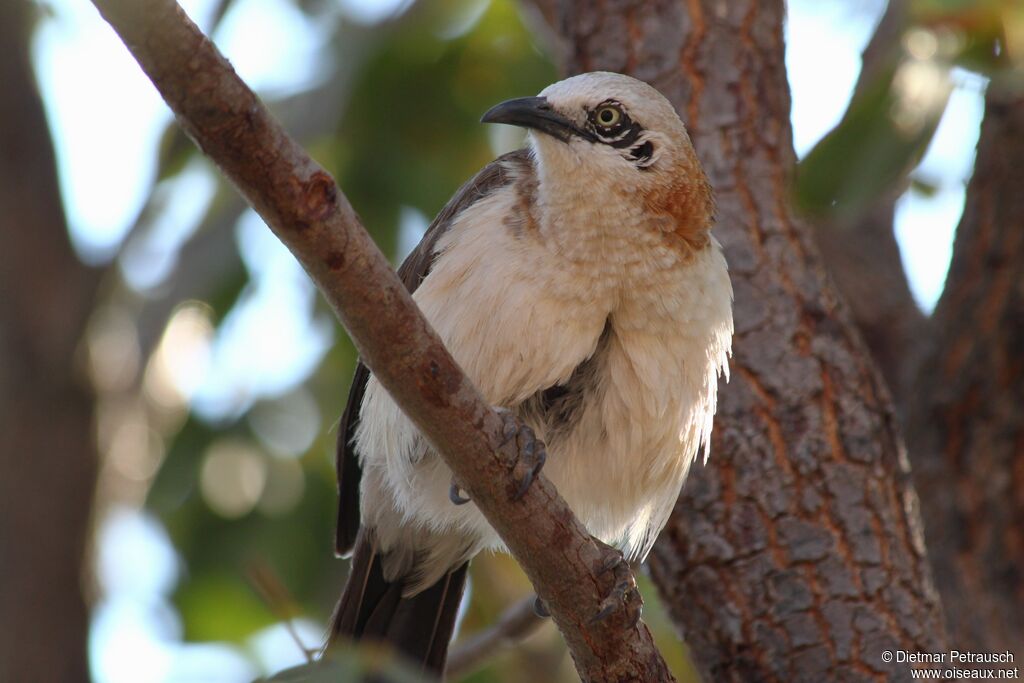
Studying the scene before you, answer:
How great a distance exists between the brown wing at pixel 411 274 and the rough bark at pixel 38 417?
8.43 feet

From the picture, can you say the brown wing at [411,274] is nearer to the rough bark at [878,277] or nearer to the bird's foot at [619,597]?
the bird's foot at [619,597]

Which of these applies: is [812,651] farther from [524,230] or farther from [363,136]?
[363,136]

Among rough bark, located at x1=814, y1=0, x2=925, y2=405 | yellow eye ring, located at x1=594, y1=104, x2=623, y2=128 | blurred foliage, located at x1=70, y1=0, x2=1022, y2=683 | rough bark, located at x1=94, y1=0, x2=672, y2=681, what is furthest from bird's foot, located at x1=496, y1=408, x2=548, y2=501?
rough bark, located at x1=814, y1=0, x2=925, y2=405

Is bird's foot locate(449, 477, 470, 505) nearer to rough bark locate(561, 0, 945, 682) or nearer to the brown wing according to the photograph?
the brown wing

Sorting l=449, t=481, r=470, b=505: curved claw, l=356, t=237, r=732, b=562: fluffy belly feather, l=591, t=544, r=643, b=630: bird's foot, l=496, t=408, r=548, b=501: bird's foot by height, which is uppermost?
l=356, t=237, r=732, b=562: fluffy belly feather

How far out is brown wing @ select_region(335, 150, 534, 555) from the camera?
427 cm

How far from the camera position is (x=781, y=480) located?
441 cm

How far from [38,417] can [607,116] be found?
4.21 metres

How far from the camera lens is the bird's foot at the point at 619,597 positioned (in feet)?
11.2

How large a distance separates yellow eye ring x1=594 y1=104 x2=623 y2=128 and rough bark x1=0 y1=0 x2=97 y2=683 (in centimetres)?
401

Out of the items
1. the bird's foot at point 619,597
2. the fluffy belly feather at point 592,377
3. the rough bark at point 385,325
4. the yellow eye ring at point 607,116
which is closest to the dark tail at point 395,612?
the fluffy belly feather at point 592,377

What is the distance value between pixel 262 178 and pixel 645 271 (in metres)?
1.62

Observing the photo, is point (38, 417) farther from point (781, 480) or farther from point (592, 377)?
point (781, 480)

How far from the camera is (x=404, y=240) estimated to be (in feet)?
21.6
